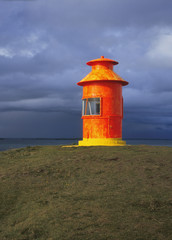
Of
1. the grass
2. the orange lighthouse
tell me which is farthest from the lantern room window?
the grass

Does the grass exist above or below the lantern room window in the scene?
below

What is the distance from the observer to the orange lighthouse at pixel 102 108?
60.0 ft

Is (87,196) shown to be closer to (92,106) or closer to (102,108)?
(102,108)

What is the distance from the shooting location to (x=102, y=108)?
60.1ft

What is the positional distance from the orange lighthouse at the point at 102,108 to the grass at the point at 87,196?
3.03 metres

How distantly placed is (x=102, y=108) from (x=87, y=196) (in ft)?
30.5

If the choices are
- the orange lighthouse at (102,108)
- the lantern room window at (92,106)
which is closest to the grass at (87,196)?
the orange lighthouse at (102,108)

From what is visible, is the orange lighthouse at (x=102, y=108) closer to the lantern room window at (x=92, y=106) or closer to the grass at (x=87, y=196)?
the lantern room window at (x=92, y=106)

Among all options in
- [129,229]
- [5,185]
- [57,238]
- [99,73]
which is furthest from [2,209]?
[99,73]

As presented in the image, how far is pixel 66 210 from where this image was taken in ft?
28.6

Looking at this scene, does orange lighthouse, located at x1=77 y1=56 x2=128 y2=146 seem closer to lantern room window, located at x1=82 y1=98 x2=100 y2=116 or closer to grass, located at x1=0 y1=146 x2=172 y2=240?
lantern room window, located at x1=82 y1=98 x2=100 y2=116

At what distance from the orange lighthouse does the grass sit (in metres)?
3.03

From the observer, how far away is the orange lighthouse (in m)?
18.3

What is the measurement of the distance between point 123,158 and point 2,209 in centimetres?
615
